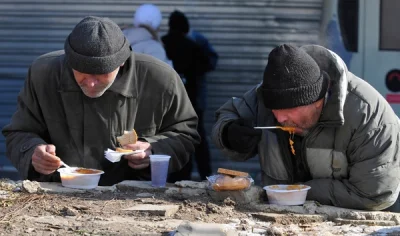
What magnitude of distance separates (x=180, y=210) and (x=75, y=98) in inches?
45.2

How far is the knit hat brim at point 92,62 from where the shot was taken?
532 cm

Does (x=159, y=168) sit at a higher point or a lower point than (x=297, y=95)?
lower

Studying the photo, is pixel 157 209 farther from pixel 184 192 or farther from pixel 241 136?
pixel 241 136

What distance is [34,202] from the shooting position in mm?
5023

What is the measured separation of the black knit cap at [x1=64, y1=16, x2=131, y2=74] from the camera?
5.33 meters

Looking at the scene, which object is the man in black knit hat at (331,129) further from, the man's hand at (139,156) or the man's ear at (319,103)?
the man's hand at (139,156)

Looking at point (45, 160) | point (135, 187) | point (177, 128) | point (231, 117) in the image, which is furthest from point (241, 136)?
point (45, 160)

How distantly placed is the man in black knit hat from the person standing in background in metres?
3.42

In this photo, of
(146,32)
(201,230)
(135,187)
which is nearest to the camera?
(201,230)

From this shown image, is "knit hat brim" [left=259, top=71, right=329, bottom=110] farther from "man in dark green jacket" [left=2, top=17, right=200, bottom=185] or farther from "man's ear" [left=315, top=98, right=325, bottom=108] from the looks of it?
"man in dark green jacket" [left=2, top=17, right=200, bottom=185]

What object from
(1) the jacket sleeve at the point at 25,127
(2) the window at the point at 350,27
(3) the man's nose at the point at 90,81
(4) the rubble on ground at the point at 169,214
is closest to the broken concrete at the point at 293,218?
(4) the rubble on ground at the point at 169,214

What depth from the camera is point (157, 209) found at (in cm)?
478

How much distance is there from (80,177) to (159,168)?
1.50 ft

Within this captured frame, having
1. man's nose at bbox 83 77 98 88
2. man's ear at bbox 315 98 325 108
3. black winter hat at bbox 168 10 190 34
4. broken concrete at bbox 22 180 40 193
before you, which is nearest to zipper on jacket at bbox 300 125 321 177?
man's ear at bbox 315 98 325 108
